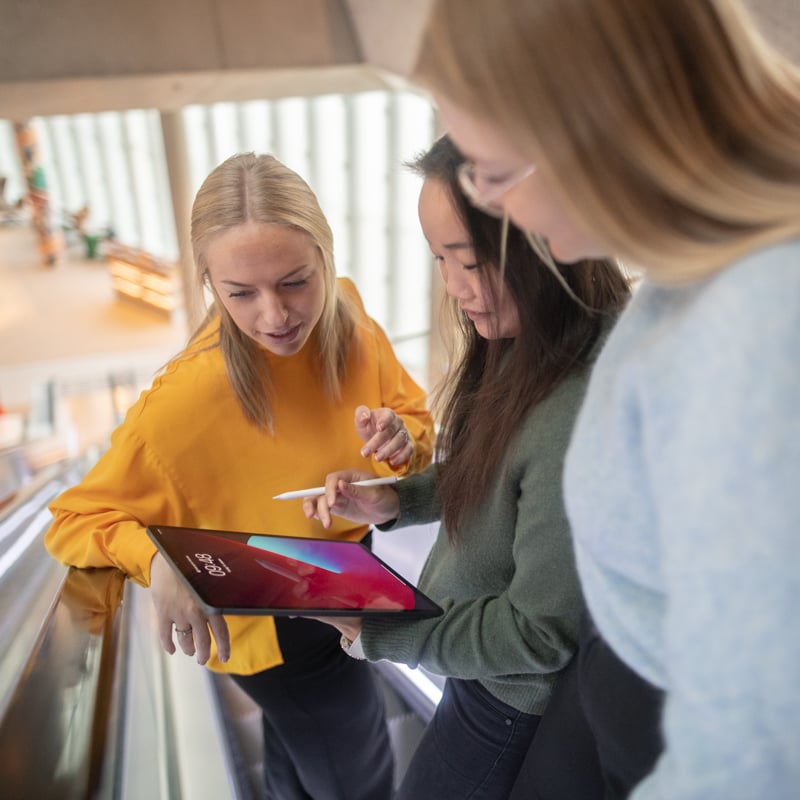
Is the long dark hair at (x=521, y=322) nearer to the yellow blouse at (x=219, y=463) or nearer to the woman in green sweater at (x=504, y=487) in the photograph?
the woman in green sweater at (x=504, y=487)

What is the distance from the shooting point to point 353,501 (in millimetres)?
1470

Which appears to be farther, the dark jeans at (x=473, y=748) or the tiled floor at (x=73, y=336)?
the tiled floor at (x=73, y=336)

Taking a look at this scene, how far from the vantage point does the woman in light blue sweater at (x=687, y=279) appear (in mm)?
542

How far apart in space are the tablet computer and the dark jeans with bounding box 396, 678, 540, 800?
325 mm

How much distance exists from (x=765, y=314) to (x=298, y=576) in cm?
87

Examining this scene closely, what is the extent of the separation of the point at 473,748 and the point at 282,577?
553 millimetres

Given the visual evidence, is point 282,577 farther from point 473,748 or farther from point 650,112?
point 650,112

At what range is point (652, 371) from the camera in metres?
0.60

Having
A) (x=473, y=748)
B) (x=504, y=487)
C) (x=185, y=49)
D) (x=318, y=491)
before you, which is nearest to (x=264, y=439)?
(x=318, y=491)

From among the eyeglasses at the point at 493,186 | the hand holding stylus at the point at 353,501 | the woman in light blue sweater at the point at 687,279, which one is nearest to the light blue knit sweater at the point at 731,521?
the woman in light blue sweater at the point at 687,279

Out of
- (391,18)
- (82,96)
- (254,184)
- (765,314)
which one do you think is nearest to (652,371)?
(765,314)

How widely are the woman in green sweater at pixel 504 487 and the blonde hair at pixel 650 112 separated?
0.39m

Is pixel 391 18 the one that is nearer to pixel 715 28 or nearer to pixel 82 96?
pixel 82 96

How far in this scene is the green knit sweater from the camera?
110 cm
